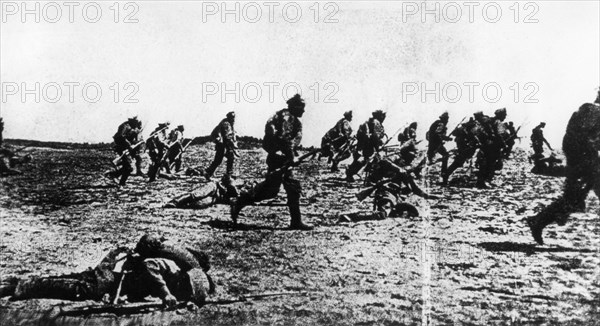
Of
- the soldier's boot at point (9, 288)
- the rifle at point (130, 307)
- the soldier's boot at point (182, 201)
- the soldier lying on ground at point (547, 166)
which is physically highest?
the soldier lying on ground at point (547, 166)

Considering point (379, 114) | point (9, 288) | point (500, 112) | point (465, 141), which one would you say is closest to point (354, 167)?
point (379, 114)

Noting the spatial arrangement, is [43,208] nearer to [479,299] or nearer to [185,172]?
[185,172]

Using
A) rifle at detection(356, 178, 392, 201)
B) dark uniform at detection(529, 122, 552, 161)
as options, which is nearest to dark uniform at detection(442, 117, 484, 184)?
dark uniform at detection(529, 122, 552, 161)

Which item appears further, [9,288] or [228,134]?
[228,134]

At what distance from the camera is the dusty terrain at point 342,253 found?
5.45 meters

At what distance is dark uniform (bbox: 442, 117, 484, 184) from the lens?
973 centimetres

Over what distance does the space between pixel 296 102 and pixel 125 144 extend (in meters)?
4.05

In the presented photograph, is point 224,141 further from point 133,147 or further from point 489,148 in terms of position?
point 489,148

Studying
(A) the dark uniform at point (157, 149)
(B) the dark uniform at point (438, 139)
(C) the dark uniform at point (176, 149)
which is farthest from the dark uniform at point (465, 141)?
(A) the dark uniform at point (157, 149)

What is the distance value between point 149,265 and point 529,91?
4849mm

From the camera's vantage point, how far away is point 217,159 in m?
9.67

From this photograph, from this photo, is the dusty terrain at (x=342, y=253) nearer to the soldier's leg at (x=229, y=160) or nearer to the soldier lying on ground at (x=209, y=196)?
the soldier lying on ground at (x=209, y=196)

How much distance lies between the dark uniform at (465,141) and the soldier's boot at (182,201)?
4.18m

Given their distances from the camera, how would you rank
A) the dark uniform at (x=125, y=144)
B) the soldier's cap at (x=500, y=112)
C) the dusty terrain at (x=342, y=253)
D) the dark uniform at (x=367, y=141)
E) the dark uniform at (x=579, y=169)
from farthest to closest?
the dark uniform at (x=125, y=144)
the dark uniform at (x=367, y=141)
the soldier's cap at (x=500, y=112)
the dark uniform at (x=579, y=169)
the dusty terrain at (x=342, y=253)
